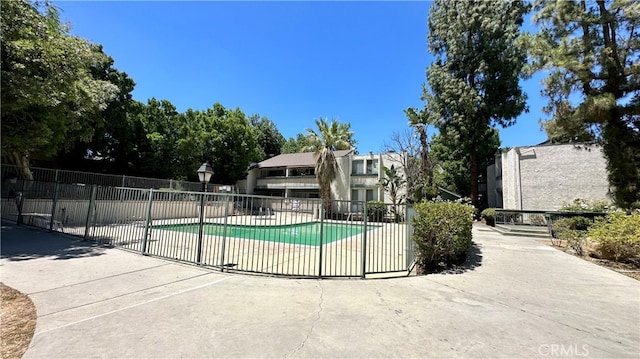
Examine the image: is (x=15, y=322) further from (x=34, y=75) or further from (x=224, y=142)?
(x=224, y=142)

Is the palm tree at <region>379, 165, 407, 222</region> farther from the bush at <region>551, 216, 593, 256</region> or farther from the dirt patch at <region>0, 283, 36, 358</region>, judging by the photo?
the dirt patch at <region>0, 283, 36, 358</region>

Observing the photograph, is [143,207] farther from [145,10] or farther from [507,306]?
[507,306]

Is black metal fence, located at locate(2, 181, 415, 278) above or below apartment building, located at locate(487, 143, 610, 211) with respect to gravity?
below

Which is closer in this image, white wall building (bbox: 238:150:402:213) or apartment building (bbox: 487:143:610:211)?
apartment building (bbox: 487:143:610:211)

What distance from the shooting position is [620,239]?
837cm

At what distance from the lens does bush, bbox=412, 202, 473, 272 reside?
24.6 ft

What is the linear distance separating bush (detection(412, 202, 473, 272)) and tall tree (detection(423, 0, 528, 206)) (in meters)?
18.6

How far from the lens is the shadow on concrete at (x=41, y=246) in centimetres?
745

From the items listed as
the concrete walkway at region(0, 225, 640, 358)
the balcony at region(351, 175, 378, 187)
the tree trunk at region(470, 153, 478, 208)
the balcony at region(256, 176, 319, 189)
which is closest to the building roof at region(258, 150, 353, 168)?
the balcony at region(256, 176, 319, 189)

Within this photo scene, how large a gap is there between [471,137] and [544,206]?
752cm

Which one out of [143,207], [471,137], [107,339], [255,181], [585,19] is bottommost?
[107,339]

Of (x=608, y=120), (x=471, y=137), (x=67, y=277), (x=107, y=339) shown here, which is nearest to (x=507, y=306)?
(x=107, y=339)

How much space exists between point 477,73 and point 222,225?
25497 millimetres

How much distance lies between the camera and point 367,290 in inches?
219
